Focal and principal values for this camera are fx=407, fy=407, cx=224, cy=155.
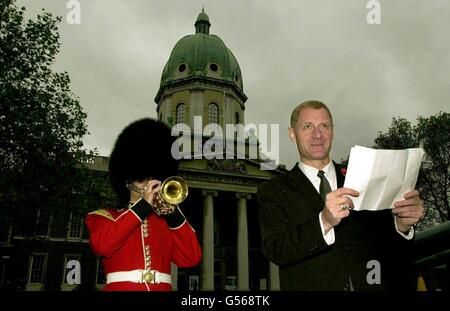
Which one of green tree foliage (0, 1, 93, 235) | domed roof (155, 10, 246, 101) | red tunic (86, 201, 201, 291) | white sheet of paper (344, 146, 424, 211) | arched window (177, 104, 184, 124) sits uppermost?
domed roof (155, 10, 246, 101)

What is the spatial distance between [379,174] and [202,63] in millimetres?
50196

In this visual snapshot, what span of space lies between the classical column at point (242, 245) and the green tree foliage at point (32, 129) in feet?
70.7

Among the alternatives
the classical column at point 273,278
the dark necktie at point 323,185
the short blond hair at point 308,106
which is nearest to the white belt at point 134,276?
the dark necktie at point 323,185

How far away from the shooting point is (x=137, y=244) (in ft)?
13.5

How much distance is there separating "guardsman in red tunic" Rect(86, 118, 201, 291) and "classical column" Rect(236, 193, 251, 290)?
36261mm

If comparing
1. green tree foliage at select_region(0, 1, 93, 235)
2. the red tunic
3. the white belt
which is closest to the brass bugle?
the red tunic

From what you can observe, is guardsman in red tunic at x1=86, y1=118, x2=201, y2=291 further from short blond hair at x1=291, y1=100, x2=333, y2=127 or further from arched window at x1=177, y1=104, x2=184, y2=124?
arched window at x1=177, y1=104, x2=184, y2=124

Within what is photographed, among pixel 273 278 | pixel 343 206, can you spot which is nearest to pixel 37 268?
pixel 273 278

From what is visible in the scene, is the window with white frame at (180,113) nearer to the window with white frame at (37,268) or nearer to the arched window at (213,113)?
the arched window at (213,113)

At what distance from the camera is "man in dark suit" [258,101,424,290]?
3.06m

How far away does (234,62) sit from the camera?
5488 cm

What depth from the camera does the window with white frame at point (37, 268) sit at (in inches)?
1476

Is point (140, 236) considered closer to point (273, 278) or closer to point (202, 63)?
point (273, 278)
